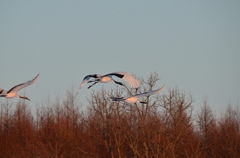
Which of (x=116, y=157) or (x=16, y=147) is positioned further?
(x=16, y=147)

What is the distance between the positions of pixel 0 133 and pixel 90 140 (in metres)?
11.9

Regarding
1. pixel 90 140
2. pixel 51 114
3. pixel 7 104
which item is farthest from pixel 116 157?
pixel 7 104

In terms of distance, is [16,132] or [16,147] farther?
[16,132]

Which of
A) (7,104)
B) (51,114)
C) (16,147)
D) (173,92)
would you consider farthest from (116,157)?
(7,104)

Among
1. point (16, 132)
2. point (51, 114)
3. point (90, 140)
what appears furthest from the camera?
point (51, 114)

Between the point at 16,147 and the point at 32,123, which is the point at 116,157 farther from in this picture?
the point at 32,123

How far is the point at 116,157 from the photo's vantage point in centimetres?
3269

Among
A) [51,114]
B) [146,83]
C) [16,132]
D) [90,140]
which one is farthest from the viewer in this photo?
Answer: [51,114]

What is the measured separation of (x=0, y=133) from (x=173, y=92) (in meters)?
18.2

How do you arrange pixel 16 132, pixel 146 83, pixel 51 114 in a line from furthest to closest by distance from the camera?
pixel 51 114 < pixel 16 132 < pixel 146 83

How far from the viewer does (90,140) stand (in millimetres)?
35688

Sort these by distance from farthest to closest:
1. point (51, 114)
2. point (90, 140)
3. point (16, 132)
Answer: point (51, 114) < point (16, 132) < point (90, 140)

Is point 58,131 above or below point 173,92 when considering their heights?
below

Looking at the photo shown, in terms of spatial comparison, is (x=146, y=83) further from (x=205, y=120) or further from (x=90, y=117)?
(x=205, y=120)
